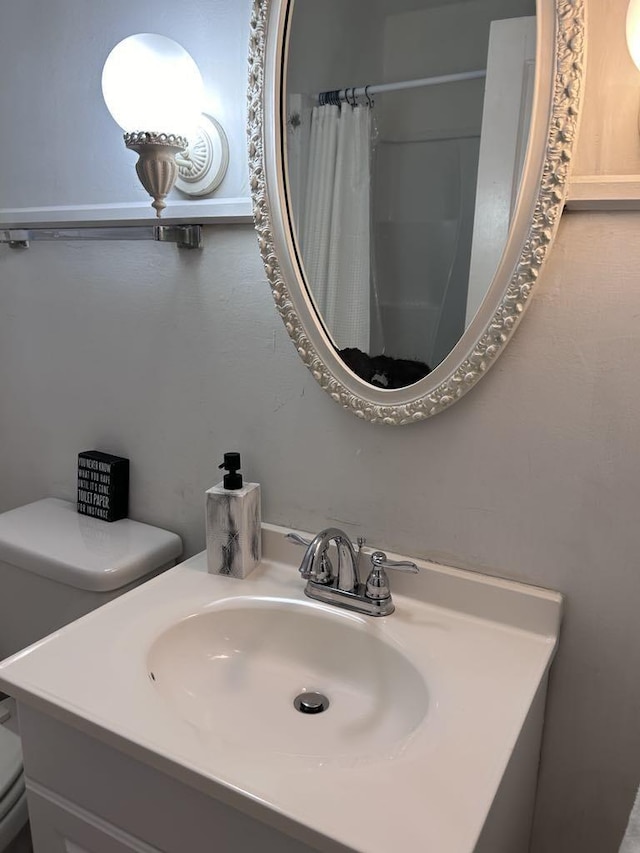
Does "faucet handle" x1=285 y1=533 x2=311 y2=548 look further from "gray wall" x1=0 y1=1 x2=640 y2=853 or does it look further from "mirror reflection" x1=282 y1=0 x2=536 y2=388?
"mirror reflection" x1=282 y1=0 x2=536 y2=388

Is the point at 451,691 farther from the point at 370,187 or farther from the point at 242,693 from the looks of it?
the point at 370,187

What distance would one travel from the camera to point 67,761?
0.80 meters

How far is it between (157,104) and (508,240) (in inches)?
22.9

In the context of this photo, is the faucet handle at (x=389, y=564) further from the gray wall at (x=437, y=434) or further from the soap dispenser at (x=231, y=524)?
the soap dispenser at (x=231, y=524)

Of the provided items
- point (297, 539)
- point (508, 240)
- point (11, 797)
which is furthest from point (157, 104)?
point (11, 797)

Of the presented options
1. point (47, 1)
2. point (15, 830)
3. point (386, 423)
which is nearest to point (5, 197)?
point (47, 1)

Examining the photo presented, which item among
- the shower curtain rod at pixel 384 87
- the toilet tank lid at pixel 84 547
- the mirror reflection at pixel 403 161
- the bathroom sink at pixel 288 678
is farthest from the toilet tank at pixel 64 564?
the shower curtain rod at pixel 384 87

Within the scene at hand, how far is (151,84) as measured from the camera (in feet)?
3.19

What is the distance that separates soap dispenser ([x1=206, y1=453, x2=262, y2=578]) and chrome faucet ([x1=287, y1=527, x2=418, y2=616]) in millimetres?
126

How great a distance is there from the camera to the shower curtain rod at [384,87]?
0.83 meters

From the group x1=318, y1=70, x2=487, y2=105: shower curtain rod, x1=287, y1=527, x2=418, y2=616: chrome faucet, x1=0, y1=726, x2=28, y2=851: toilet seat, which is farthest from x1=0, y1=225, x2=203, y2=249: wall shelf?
x1=0, y1=726, x2=28, y2=851: toilet seat

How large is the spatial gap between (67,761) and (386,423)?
2.04 feet

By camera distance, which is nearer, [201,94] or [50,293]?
[201,94]

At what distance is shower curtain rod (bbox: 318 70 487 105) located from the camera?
2.71 feet
